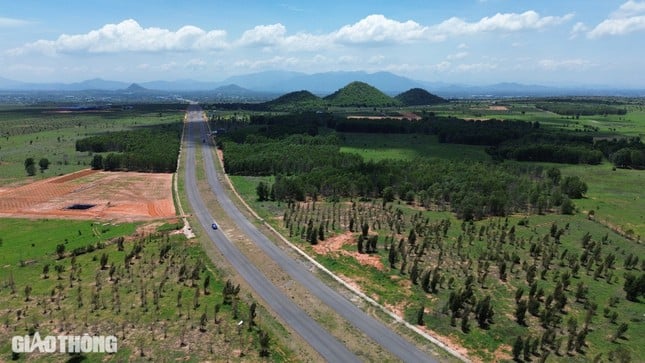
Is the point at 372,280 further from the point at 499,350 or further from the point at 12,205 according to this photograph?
the point at 12,205

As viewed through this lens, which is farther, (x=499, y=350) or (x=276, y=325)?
(x=276, y=325)

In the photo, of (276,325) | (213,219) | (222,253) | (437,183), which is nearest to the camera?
(276,325)

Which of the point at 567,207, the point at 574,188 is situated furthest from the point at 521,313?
the point at 574,188

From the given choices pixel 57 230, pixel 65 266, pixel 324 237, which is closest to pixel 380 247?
pixel 324 237

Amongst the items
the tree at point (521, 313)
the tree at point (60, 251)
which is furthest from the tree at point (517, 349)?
the tree at point (60, 251)

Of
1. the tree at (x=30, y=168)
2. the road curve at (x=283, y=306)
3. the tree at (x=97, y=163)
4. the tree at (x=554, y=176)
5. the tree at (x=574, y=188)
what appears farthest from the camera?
the tree at (x=97, y=163)

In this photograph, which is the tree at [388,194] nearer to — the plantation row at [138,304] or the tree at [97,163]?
the plantation row at [138,304]

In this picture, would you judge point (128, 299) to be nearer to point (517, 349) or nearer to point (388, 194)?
point (517, 349)
